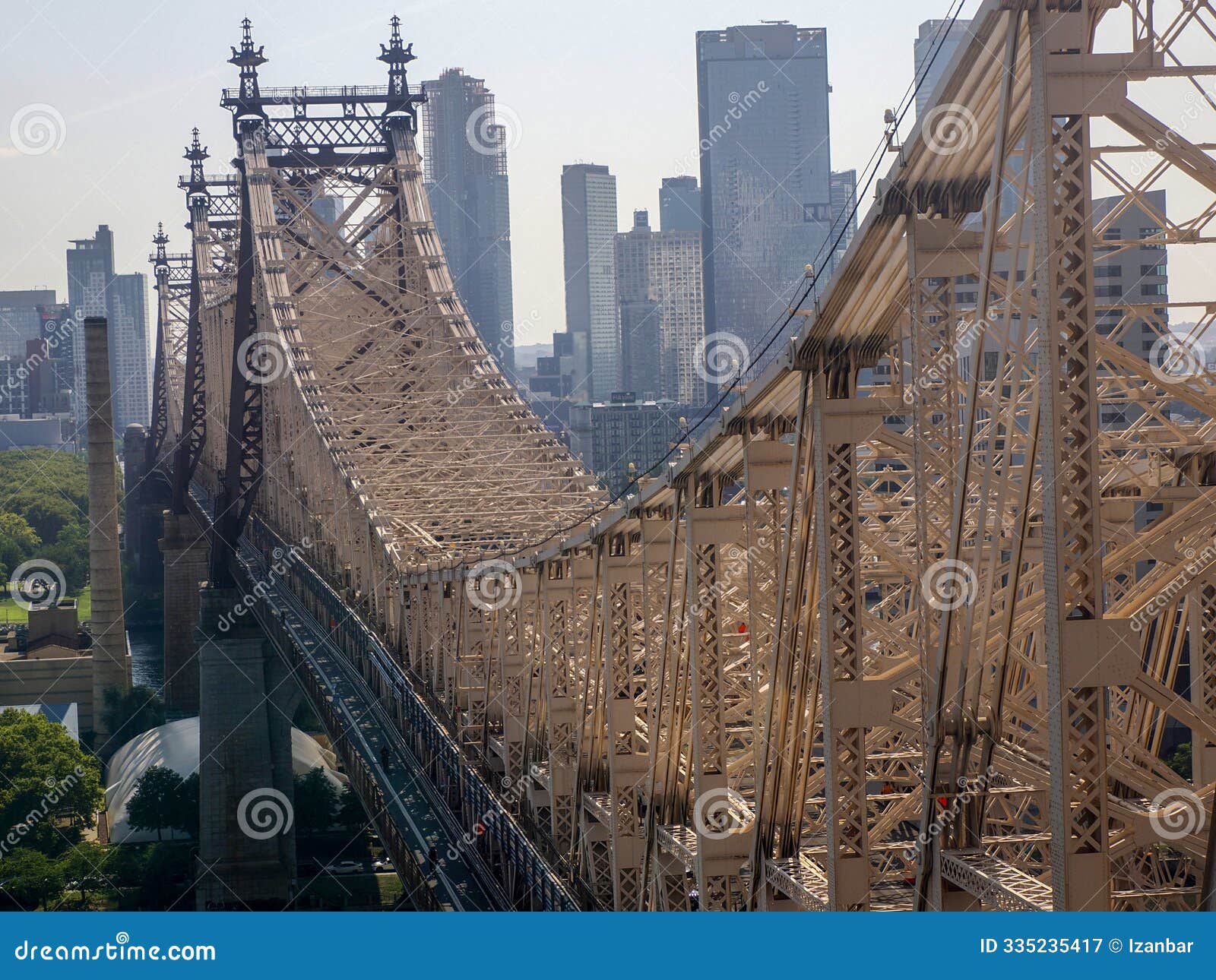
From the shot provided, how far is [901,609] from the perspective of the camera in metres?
20.0

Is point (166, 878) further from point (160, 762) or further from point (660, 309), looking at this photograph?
point (660, 309)

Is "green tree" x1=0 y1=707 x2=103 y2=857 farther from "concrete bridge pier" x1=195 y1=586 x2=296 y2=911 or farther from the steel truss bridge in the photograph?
the steel truss bridge

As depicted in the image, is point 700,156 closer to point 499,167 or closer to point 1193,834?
point 499,167

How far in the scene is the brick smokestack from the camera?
5475 centimetres

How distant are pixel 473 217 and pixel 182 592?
46015 mm

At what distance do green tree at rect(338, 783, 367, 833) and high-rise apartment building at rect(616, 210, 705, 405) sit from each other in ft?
139

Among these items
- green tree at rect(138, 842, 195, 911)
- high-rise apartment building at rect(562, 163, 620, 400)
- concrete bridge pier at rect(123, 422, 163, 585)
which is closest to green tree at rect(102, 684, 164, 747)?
green tree at rect(138, 842, 195, 911)

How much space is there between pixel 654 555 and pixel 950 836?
6.47 metres

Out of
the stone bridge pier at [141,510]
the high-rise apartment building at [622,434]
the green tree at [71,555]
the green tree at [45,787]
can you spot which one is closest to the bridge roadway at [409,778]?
the green tree at [45,787]

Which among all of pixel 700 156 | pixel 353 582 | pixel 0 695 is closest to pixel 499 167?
pixel 700 156

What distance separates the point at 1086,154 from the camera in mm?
8945

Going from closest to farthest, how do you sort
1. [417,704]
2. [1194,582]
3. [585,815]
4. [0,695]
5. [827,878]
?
1. [1194,582]
2. [827,878]
3. [585,815]
4. [417,704]
5. [0,695]

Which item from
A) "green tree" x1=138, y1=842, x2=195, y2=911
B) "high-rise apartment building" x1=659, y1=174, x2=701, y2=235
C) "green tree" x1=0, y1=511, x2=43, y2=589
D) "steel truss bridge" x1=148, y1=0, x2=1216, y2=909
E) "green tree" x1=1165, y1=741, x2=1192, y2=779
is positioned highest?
"high-rise apartment building" x1=659, y1=174, x2=701, y2=235

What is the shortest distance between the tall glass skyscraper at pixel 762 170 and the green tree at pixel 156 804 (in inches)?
1999
